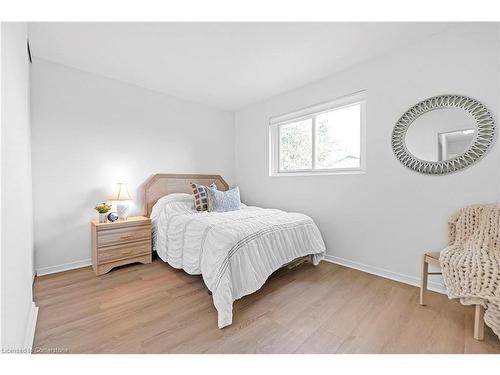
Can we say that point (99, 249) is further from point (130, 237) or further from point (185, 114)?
point (185, 114)

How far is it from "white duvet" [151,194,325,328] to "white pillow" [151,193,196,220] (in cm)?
2

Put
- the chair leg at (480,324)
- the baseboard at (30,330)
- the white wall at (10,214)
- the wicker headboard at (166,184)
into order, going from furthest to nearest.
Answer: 1. the wicker headboard at (166,184)
2. the chair leg at (480,324)
3. the baseboard at (30,330)
4. the white wall at (10,214)

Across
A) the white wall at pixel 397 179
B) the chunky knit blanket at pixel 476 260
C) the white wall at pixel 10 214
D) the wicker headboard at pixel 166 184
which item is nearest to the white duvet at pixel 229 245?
the wicker headboard at pixel 166 184

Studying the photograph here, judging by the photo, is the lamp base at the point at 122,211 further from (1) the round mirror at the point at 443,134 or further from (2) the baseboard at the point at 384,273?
(1) the round mirror at the point at 443,134

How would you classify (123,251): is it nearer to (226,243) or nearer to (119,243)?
(119,243)

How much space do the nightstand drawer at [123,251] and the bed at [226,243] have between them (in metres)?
0.15

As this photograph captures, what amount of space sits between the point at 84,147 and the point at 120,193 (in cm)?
71

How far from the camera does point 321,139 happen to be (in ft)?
9.71

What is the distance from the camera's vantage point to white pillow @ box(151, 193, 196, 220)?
281 cm

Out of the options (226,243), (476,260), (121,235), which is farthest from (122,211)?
(476,260)

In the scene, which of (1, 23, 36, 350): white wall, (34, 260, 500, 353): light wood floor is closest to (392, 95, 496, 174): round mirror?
(34, 260, 500, 353): light wood floor

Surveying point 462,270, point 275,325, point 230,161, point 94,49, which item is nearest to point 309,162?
point 230,161

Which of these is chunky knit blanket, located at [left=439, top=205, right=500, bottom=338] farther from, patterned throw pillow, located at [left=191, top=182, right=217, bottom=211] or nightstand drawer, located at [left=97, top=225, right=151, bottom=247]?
nightstand drawer, located at [left=97, top=225, right=151, bottom=247]

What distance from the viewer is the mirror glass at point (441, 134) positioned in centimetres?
181
